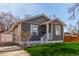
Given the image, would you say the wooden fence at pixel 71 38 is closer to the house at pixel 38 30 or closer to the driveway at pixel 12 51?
the house at pixel 38 30

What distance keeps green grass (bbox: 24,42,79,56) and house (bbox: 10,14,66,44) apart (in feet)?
0.28

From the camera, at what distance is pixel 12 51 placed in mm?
5551

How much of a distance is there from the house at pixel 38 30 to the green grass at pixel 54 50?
9cm

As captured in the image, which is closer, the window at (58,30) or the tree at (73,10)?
the tree at (73,10)

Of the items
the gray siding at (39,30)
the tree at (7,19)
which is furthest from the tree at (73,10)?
the tree at (7,19)

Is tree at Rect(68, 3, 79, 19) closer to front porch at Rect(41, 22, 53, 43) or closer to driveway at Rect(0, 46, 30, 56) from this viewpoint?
front porch at Rect(41, 22, 53, 43)

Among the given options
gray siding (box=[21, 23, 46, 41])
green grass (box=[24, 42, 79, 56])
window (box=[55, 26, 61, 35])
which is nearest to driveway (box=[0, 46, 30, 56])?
green grass (box=[24, 42, 79, 56])

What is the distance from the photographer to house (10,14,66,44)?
559 centimetres

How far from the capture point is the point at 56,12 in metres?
5.56

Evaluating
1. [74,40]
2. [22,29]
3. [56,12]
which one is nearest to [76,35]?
[74,40]

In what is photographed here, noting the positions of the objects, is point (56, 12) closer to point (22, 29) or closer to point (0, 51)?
point (22, 29)

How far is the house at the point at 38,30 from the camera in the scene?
5586mm

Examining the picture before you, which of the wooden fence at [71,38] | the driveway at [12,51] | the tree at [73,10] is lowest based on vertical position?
the driveway at [12,51]

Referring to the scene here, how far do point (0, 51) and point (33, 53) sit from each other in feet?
1.54
